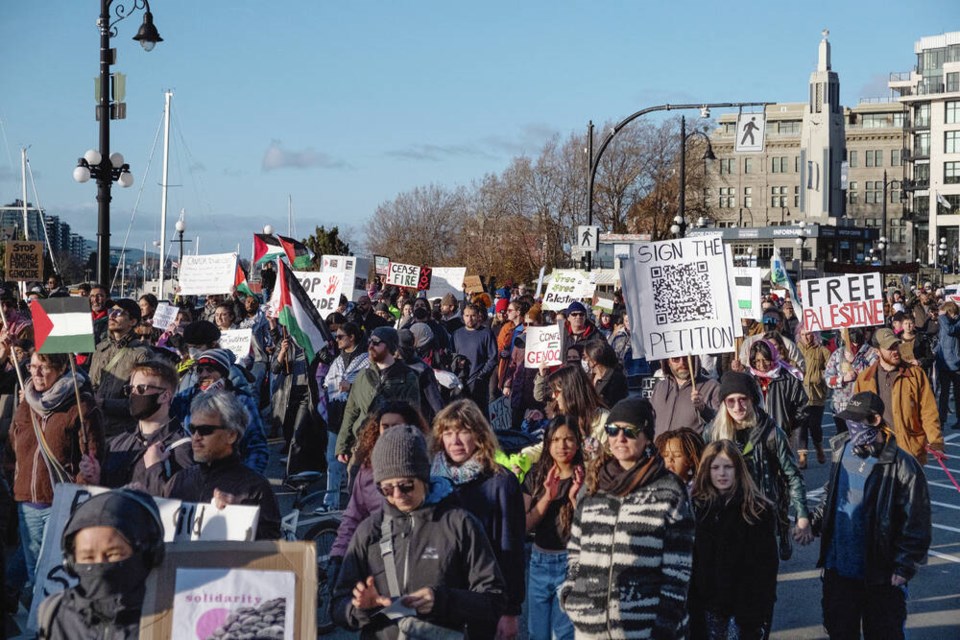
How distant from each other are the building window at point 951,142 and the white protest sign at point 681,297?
356 feet

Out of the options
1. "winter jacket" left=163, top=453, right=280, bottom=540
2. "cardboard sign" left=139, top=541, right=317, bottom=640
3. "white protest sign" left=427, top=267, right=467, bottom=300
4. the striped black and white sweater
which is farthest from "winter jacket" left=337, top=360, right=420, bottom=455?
"white protest sign" left=427, top=267, right=467, bottom=300

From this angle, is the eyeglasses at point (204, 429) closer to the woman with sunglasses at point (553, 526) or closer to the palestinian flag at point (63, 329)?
the woman with sunglasses at point (553, 526)

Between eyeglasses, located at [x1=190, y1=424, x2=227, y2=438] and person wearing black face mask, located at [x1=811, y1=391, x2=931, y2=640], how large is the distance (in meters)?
3.19

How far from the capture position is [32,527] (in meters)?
6.60

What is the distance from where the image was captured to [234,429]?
189 inches

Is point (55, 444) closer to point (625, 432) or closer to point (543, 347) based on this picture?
point (625, 432)

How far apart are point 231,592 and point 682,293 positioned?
19.3ft

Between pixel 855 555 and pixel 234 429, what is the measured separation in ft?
10.4

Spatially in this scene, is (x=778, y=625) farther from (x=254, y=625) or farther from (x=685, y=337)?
(x=254, y=625)

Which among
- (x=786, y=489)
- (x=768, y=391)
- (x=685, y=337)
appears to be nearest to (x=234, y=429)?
(x=786, y=489)

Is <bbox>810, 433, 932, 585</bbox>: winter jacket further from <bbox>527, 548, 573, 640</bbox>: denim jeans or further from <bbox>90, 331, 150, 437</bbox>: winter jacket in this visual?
<bbox>90, 331, 150, 437</bbox>: winter jacket

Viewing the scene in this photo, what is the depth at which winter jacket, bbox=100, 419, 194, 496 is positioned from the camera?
17.4ft

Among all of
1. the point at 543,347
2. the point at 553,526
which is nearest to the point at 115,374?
the point at 553,526

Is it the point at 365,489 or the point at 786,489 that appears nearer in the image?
the point at 365,489
